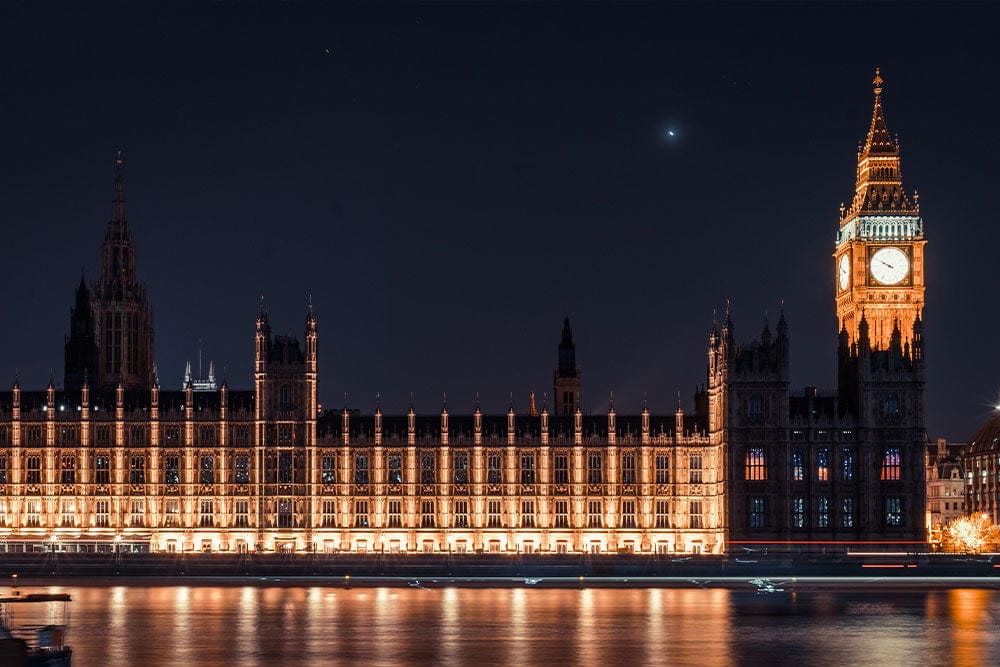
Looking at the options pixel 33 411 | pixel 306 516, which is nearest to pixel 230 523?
pixel 306 516

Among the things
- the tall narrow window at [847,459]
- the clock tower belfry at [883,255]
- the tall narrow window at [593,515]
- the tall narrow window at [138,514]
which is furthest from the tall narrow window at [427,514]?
the clock tower belfry at [883,255]

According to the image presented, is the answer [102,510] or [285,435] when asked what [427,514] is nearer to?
[285,435]

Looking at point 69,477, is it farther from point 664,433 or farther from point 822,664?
point 822,664

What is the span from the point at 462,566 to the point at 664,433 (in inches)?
972

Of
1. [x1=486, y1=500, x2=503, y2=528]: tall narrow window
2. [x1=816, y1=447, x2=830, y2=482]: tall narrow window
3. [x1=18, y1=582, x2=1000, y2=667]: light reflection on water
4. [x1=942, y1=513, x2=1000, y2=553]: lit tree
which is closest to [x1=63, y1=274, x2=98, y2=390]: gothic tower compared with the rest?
[x1=486, y1=500, x2=503, y2=528]: tall narrow window

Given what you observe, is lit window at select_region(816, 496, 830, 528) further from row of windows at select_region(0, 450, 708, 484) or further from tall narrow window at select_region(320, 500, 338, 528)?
tall narrow window at select_region(320, 500, 338, 528)

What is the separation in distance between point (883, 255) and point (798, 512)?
37387 mm

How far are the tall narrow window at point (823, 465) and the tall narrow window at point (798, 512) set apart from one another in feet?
7.19

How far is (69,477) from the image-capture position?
144 meters

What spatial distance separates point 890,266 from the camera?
16525 centimetres

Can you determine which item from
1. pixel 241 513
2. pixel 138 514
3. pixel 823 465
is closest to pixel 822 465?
pixel 823 465

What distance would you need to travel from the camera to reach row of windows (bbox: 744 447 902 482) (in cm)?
13712

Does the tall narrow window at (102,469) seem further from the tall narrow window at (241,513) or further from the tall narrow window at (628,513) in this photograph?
the tall narrow window at (628,513)

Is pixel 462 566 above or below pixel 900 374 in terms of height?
below
